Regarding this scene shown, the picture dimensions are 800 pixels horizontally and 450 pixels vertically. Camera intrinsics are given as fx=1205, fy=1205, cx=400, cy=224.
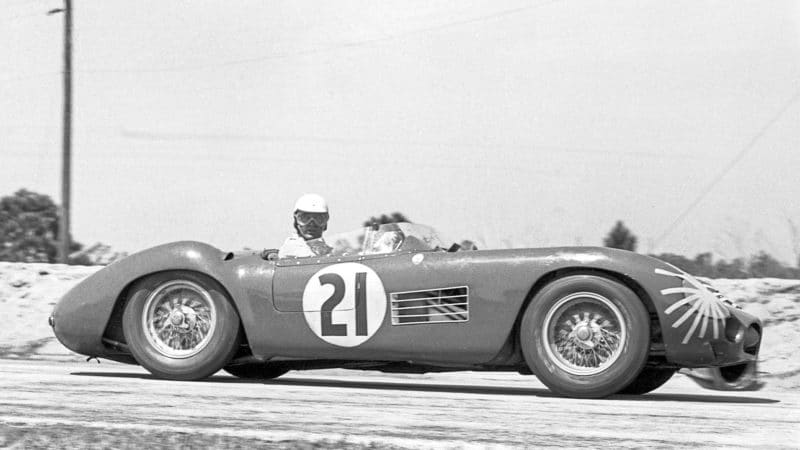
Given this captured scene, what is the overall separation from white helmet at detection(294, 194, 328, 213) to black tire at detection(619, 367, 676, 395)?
258 cm

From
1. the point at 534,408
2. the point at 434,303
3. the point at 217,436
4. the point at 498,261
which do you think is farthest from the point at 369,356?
the point at 217,436

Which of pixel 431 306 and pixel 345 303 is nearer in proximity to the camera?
pixel 431 306

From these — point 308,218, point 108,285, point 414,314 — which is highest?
point 308,218

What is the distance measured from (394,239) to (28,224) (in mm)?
32171

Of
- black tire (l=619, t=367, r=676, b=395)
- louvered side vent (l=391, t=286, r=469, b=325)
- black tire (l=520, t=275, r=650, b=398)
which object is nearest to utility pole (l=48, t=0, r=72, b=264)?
louvered side vent (l=391, t=286, r=469, b=325)

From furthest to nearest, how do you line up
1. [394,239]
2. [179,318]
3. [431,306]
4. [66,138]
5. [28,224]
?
[28,224] < [66,138] < [179,318] < [394,239] < [431,306]

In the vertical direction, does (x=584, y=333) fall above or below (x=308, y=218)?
below

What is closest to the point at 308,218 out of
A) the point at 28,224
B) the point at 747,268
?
the point at 747,268

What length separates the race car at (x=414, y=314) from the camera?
7129 mm

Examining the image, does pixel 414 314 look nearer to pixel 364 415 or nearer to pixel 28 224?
pixel 364 415

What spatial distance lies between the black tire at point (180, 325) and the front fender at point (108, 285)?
82 mm

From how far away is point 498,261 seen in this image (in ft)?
24.4

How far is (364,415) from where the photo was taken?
597 cm

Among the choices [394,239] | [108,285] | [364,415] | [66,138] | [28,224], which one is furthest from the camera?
[28,224]
